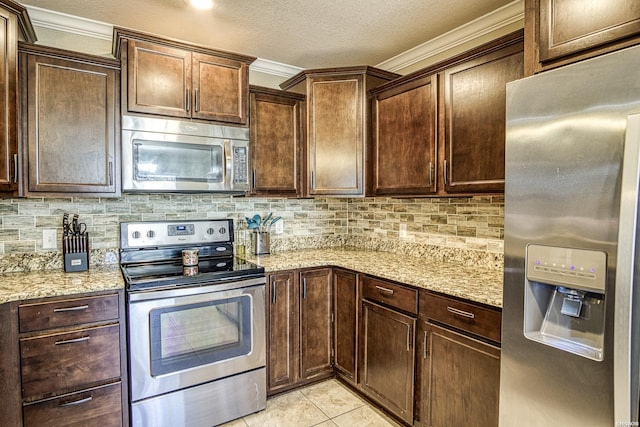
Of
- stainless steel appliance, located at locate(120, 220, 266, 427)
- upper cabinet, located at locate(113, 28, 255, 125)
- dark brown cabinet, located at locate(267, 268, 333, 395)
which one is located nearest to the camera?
stainless steel appliance, located at locate(120, 220, 266, 427)

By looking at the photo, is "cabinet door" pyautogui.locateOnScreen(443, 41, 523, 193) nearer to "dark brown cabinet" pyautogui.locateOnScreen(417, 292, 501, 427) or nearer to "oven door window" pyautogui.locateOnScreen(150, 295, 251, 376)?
"dark brown cabinet" pyautogui.locateOnScreen(417, 292, 501, 427)

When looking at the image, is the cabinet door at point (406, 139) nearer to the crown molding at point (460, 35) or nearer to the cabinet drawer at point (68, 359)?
the crown molding at point (460, 35)

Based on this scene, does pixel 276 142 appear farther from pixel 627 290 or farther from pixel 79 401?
pixel 627 290

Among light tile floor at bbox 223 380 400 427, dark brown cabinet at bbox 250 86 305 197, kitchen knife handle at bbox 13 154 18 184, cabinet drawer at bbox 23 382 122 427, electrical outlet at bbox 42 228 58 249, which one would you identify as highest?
dark brown cabinet at bbox 250 86 305 197

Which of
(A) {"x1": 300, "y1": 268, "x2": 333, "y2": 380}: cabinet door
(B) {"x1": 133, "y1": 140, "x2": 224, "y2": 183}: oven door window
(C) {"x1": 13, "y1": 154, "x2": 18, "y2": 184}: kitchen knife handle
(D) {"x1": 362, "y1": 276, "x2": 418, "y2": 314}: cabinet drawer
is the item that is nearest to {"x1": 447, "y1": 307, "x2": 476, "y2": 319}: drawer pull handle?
(D) {"x1": 362, "y1": 276, "x2": 418, "y2": 314}: cabinet drawer

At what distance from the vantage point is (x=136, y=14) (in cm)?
229

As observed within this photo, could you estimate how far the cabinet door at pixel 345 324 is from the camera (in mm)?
2562

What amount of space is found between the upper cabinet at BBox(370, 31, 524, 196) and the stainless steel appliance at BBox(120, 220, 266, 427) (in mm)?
Answer: 1206

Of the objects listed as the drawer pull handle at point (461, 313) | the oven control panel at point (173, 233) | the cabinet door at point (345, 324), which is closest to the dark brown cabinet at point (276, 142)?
the oven control panel at point (173, 233)

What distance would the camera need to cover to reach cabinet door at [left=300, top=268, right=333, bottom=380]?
104 inches

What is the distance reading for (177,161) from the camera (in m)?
2.37

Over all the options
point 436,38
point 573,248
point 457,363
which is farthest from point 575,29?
point 457,363

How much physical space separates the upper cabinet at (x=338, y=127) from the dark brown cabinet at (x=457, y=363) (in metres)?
1.17

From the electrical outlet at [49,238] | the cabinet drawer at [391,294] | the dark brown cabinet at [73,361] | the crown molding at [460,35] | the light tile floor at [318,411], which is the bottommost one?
the light tile floor at [318,411]
